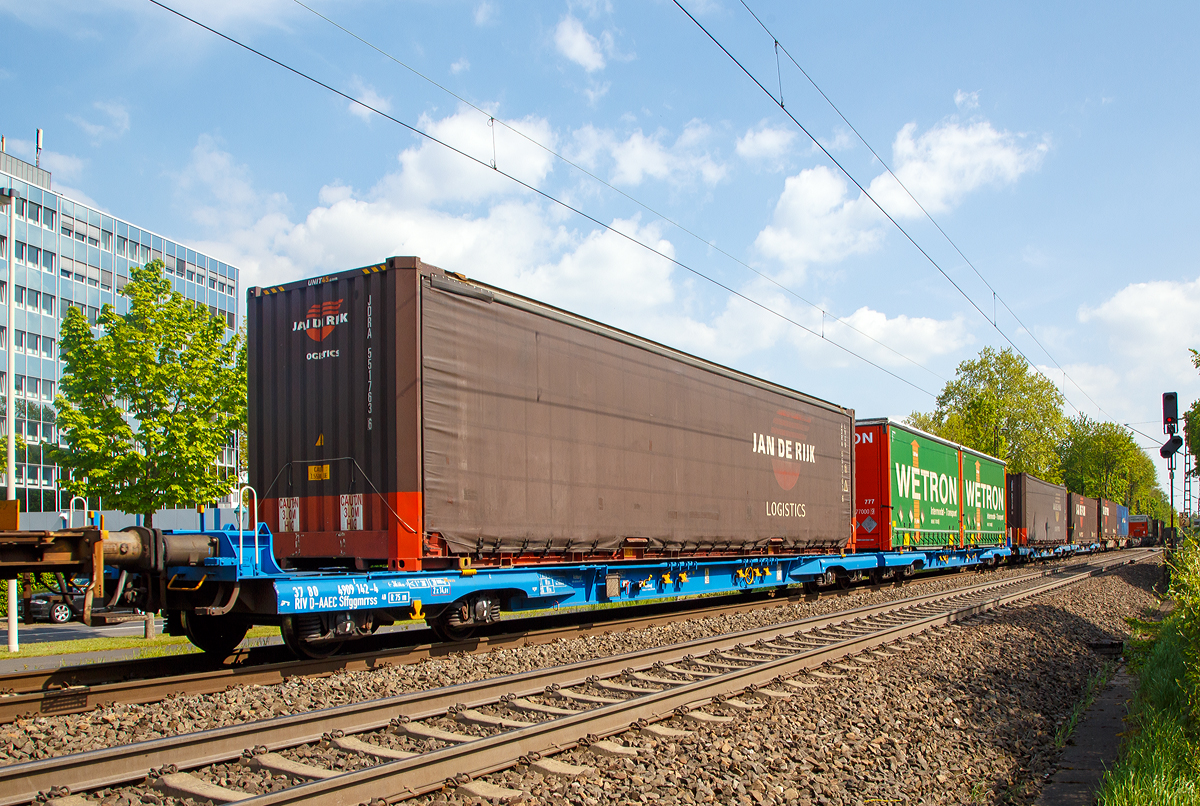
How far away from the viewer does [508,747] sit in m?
5.03

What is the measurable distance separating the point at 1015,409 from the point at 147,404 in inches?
2395

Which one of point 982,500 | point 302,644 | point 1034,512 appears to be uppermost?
point 982,500

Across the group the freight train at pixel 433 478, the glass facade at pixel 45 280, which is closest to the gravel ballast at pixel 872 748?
the freight train at pixel 433 478

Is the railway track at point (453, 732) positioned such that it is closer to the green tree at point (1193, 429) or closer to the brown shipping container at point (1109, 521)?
the green tree at point (1193, 429)

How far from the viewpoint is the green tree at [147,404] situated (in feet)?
56.1

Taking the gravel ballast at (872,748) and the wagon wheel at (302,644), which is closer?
the gravel ballast at (872,748)

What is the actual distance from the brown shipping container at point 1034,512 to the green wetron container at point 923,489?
8.53m

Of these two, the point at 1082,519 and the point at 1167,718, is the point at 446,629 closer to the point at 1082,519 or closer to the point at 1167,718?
the point at 1167,718

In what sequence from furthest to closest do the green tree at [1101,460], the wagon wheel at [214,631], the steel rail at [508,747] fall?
1. the green tree at [1101,460]
2. the wagon wheel at [214,631]
3. the steel rail at [508,747]

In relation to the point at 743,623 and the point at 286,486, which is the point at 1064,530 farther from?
the point at 286,486

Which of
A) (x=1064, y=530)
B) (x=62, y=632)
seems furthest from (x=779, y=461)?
(x=1064, y=530)

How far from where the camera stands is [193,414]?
710 inches

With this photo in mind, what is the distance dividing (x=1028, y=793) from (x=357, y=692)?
502 centimetres

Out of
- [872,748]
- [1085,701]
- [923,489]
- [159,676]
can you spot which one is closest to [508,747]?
[872,748]
